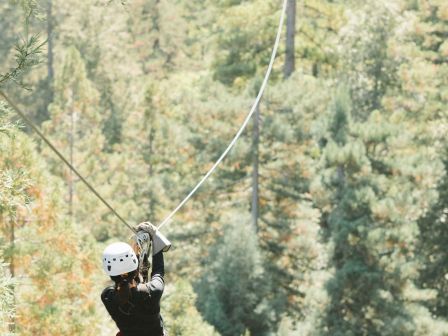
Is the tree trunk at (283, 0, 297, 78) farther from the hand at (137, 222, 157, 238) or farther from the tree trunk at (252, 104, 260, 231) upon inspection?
the hand at (137, 222, 157, 238)

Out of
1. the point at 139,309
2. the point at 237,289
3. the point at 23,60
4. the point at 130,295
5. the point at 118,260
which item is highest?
the point at 23,60

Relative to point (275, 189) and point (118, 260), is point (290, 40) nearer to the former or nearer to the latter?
point (275, 189)

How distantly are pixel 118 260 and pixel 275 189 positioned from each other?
52.6ft

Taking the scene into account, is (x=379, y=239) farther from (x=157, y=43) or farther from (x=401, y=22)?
(x=157, y=43)

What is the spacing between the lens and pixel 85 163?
77.1ft

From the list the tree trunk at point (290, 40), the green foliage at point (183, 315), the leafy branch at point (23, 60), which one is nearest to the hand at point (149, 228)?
the leafy branch at point (23, 60)

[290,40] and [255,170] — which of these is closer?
[255,170]

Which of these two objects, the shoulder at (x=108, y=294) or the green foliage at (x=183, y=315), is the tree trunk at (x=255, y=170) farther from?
the shoulder at (x=108, y=294)

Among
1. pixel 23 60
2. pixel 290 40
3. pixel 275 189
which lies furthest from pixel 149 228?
pixel 290 40

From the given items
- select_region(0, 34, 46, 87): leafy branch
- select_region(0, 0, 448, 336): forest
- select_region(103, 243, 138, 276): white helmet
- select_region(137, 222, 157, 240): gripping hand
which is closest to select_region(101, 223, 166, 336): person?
select_region(103, 243, 138, 276): white helmet

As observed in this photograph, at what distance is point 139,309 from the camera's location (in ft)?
13.8

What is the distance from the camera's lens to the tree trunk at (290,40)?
79.4 feet

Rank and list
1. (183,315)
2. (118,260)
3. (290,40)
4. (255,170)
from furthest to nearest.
Result: 1. (290,40)
2. (255,170)
3. (183,315)
4. (118,260)

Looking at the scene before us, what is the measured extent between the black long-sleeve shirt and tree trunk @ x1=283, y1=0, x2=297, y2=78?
20.5 meters
